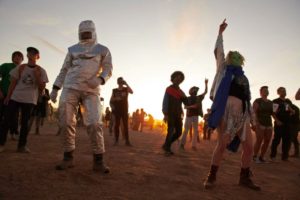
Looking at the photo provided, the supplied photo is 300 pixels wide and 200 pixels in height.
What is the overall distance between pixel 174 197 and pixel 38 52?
482 cm

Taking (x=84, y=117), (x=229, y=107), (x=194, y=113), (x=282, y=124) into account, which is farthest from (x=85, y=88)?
(x=282, y=124)

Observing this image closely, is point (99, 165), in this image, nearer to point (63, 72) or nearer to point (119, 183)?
point (119, 183)

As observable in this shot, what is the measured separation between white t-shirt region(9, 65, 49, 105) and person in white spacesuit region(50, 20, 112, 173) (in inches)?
74.4

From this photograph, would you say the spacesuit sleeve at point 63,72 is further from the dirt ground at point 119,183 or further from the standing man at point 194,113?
→ the standing man at point 194,113

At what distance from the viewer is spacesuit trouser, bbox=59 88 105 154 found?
5.27m

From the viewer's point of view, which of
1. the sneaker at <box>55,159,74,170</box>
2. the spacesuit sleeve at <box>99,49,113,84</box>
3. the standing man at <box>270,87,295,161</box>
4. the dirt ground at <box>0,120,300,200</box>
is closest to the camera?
the dirt ground at <box>0,120,300,200</box>

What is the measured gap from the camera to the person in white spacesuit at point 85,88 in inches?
209

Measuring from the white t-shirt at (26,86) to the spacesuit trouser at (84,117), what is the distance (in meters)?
2.19

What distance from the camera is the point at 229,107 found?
5141mm

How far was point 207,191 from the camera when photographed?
16.1ft

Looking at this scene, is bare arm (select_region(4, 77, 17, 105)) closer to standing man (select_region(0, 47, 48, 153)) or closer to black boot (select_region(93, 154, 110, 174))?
standing man (select_region(0, 47, 48, 153))

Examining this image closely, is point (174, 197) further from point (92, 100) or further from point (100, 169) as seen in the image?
point (92, 100)

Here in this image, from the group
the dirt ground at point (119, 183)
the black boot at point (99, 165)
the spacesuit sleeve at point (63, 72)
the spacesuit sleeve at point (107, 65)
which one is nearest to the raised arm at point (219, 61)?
the dirt ground at point (119, 183)

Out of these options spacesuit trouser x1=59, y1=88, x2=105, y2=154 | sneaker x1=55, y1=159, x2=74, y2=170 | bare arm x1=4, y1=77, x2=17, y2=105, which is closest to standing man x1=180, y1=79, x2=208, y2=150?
bare arm x1=4, y1=77, x2=17, y2=105
